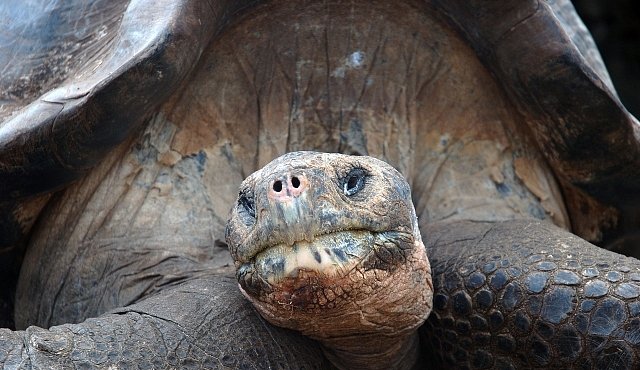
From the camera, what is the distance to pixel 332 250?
213cm

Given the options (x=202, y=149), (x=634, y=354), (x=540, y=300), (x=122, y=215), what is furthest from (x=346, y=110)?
(x=634, y=354)

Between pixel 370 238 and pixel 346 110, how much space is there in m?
1.12

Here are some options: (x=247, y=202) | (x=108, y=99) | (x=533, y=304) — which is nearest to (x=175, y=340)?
(x=247, y=202)

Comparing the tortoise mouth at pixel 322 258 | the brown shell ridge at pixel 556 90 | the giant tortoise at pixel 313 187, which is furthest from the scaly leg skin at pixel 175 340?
Answer: the brown shell ridge at pixel 556 90

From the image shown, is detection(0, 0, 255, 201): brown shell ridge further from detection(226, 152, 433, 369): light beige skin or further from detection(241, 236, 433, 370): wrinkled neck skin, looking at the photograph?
detection(241, 236, 433, 370): wrinkled neck skin

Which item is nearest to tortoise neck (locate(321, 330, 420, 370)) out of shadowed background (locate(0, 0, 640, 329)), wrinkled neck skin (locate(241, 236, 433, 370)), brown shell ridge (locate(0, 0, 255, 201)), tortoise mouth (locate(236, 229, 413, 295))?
wrinkled neck skin (locate(241, 236, 433, 370))

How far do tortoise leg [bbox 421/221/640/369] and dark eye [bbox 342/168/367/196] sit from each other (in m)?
0.52

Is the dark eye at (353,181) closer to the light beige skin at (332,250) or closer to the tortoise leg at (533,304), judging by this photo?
the light beige skin at (332,250)

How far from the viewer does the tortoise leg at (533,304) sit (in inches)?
99.3

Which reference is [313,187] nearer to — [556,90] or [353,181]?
[353,181]

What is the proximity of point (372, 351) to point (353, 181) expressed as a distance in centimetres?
49

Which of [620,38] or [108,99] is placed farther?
[620,38]

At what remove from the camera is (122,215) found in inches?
120

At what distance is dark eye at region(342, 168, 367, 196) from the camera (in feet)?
7.55
